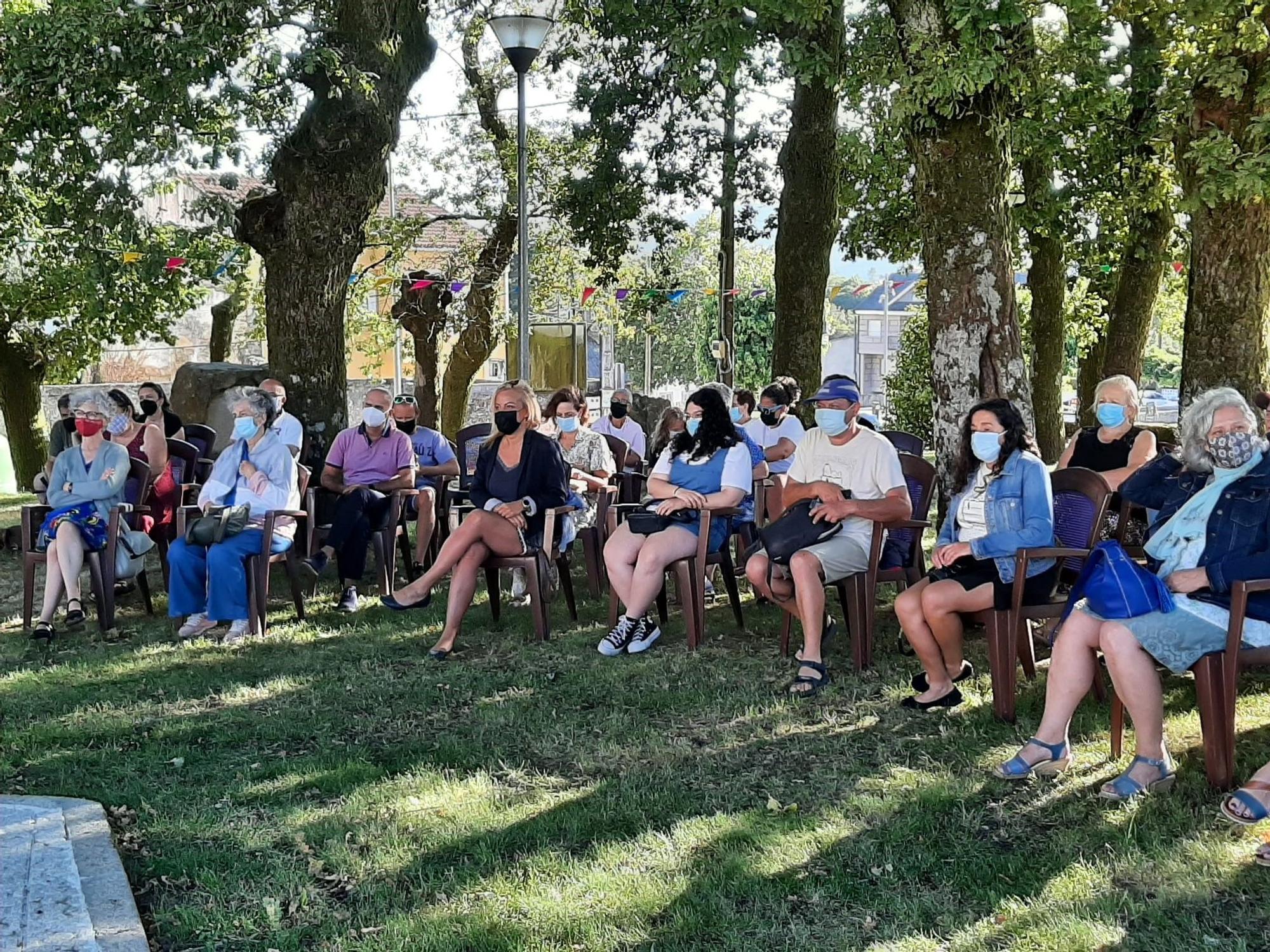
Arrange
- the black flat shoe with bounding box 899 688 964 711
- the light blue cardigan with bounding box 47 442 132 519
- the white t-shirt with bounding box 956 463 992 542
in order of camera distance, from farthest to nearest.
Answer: the light blue cardigan with bounding box 47 442 132 519 → the white t-shirt with bounding box 956 463 992 542 → the black flat shoe with bounding box 899 688 964 711

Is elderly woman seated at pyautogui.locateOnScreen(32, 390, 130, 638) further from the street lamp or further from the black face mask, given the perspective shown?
the street lamp

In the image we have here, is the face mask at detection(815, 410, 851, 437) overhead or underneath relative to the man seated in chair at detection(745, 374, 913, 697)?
overhead

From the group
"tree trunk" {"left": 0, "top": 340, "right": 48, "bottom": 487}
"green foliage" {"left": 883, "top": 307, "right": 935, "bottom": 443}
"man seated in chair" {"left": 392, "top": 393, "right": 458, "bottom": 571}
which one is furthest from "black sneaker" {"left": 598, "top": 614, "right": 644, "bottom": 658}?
"tree trunk" {"left": 0, "top": 340, "right": 48, "bottom": 487}

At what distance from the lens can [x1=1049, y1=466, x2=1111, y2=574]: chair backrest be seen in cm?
587

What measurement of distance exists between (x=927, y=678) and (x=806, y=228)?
7977 mm

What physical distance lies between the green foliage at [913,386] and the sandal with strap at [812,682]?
1650cm

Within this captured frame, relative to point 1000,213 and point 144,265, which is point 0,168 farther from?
point 1000,213

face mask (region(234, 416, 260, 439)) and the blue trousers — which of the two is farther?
face mask (region(234, 416, 260, 439))

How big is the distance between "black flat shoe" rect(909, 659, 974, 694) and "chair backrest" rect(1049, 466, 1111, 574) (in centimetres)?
61

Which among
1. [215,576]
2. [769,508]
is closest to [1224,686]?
[769,508]

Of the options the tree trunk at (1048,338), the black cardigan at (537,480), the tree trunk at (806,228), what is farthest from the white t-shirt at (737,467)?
the tree trunk at (1048,338)

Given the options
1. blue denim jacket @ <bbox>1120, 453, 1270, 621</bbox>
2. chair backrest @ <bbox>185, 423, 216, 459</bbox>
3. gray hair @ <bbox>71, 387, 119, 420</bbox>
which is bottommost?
blue denim jacket @ <bbox>1120, 453, 1270, 621</bbox>

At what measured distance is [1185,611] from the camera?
14.8 feet

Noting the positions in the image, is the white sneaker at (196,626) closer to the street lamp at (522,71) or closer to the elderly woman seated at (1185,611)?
the street lamp at (522,71)
